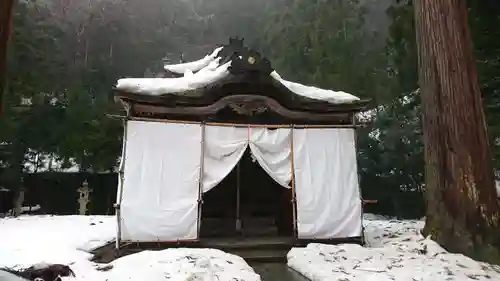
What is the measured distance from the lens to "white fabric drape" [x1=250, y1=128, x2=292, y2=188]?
7.52 m

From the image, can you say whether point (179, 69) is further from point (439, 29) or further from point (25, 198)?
point (439, 29)

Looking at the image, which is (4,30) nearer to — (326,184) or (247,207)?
(326,184)

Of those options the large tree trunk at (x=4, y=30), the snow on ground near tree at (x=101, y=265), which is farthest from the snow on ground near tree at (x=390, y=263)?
the large tree trunk at (x=4, y=30)

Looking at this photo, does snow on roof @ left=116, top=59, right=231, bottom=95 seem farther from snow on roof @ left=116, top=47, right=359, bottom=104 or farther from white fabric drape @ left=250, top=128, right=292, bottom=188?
A: white fabric drape @ left=250, top=128, right=292, bottom=188

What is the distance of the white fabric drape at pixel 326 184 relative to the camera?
293 inches

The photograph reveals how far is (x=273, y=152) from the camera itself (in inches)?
298

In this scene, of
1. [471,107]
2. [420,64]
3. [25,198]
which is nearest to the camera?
[471,107]

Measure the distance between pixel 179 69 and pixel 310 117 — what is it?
5.23 meters

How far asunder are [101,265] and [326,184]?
12.5 feet

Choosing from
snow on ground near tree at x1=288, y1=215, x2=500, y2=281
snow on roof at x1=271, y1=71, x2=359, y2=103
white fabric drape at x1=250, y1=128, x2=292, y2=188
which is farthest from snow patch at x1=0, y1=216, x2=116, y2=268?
snow on roof at x1=271, y1=71, x2=359, y2=103

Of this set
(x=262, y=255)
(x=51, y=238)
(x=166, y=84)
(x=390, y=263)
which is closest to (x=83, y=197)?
(x=51, y=238)

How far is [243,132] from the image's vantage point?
296 inches

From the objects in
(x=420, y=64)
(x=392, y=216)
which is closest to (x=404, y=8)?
(x=420, y=64)

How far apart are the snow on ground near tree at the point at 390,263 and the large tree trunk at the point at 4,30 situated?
4.35 metres
